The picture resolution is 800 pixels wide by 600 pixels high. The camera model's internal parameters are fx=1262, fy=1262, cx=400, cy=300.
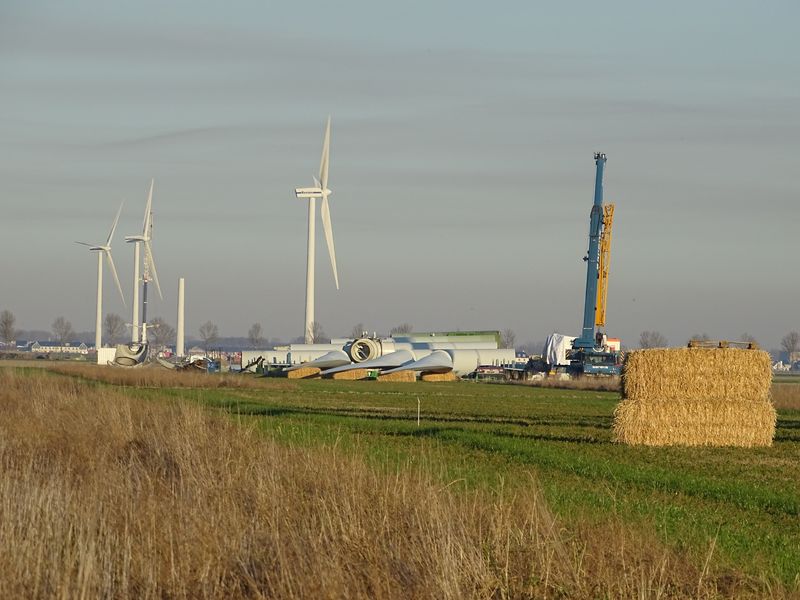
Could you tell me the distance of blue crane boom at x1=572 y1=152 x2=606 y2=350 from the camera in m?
98.2

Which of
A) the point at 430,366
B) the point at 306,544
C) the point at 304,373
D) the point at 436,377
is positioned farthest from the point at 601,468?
the point at 304,373

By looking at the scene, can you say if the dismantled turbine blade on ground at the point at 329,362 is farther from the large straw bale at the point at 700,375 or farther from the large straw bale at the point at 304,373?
the large straw bale at the point at 700,375

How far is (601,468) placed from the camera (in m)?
22.0

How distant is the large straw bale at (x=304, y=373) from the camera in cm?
9488

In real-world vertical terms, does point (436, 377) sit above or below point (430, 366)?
below

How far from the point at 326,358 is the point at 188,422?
7725 cm

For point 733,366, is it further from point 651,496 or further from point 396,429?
point 651,496

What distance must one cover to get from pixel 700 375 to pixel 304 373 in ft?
225

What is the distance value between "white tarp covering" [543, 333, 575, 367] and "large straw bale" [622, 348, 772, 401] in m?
81.5

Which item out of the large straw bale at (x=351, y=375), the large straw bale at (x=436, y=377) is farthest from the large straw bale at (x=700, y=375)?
the large straw bale at (x=351, y=375)

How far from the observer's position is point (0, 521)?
13.9 meters

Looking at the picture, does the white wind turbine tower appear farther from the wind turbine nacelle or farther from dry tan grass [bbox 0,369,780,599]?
dry tan grass [bbox 0,369,780,599]

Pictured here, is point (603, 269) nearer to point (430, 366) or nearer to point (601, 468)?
point (430, 366)

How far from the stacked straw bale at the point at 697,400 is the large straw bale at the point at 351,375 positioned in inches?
2539
